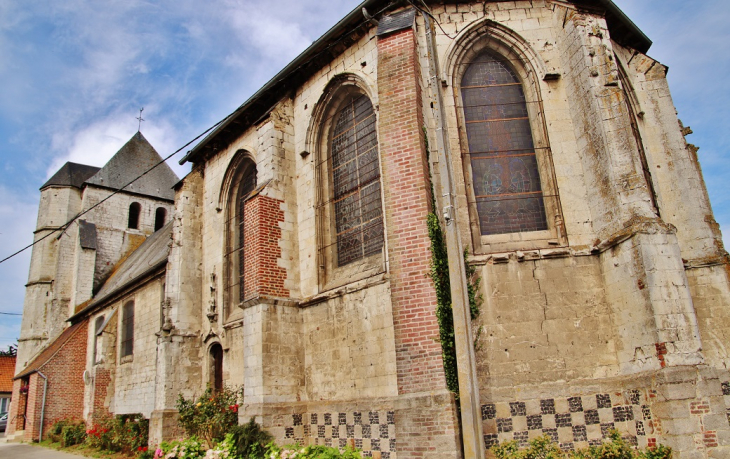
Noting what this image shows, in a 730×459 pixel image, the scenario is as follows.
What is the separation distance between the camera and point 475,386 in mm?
7043

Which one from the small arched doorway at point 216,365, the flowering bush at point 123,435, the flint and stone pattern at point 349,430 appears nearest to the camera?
the flint and stone pattern at point 349,430

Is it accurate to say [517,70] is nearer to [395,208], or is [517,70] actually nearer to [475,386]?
[395,208]

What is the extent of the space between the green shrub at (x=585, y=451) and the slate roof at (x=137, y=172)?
2587 cm

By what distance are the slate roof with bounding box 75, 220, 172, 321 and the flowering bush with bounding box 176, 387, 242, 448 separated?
265 inches

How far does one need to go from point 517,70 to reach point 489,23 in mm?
1001

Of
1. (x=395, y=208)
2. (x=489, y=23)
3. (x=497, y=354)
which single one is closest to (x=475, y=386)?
(x=497, y=354)

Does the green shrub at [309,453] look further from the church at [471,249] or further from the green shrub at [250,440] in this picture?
the church at [471,249]

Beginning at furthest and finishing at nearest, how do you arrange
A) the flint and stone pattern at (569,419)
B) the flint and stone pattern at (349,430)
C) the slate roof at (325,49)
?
the slate roof at (325,49), the flint and stone pattern at (349,430), the flint and stone pattern at (569,419)

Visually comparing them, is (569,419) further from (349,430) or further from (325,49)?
(325,49)

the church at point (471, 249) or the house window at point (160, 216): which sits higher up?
the house window at point (160, 216)

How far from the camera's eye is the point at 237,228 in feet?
46.8

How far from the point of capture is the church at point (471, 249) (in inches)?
296

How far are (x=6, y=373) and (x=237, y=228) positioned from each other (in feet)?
105

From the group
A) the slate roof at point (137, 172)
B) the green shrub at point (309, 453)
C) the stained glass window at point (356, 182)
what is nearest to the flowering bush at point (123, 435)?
the green shrub at point (309, 453)
